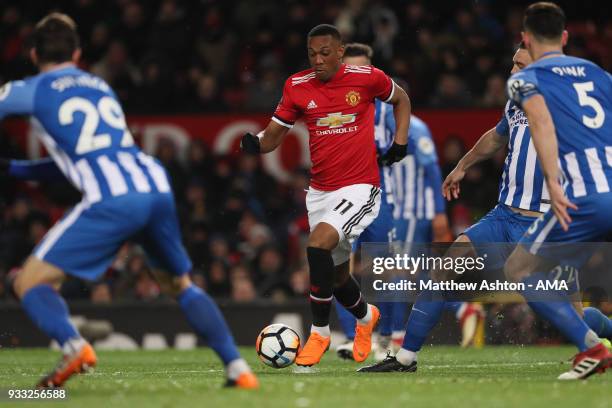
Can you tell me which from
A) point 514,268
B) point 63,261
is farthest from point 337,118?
point 63,261

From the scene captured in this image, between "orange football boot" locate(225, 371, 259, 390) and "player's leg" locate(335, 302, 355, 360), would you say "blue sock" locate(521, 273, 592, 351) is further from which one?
"player's leg" locate(335, 302, 355, 360)

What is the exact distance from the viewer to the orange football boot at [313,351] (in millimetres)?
8484

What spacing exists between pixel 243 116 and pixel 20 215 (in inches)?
120

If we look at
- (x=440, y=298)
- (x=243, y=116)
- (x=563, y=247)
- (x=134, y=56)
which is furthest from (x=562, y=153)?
(x=134, y=56)

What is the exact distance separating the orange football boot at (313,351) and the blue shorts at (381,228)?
1802 mm

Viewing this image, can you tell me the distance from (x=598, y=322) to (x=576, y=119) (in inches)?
85.3

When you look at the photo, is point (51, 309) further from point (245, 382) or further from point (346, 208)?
point (346, 208)

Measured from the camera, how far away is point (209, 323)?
6359 mm

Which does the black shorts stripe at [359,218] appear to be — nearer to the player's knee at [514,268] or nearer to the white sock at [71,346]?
the player's knee at [514,268]

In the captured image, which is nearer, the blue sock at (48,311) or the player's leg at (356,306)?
the blue sock at (48,311)

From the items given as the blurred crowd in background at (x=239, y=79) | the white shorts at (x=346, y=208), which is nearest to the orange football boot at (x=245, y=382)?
the white shorts at (x=346, y=208)

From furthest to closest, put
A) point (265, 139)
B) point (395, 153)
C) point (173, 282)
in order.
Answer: point (395, 153) → point (265, 139) → point (173, 282)

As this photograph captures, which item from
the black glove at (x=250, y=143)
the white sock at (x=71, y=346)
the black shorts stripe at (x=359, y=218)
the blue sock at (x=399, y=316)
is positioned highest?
the black glove at (x=250, y=143)

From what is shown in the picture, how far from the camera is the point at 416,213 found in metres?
11.9
